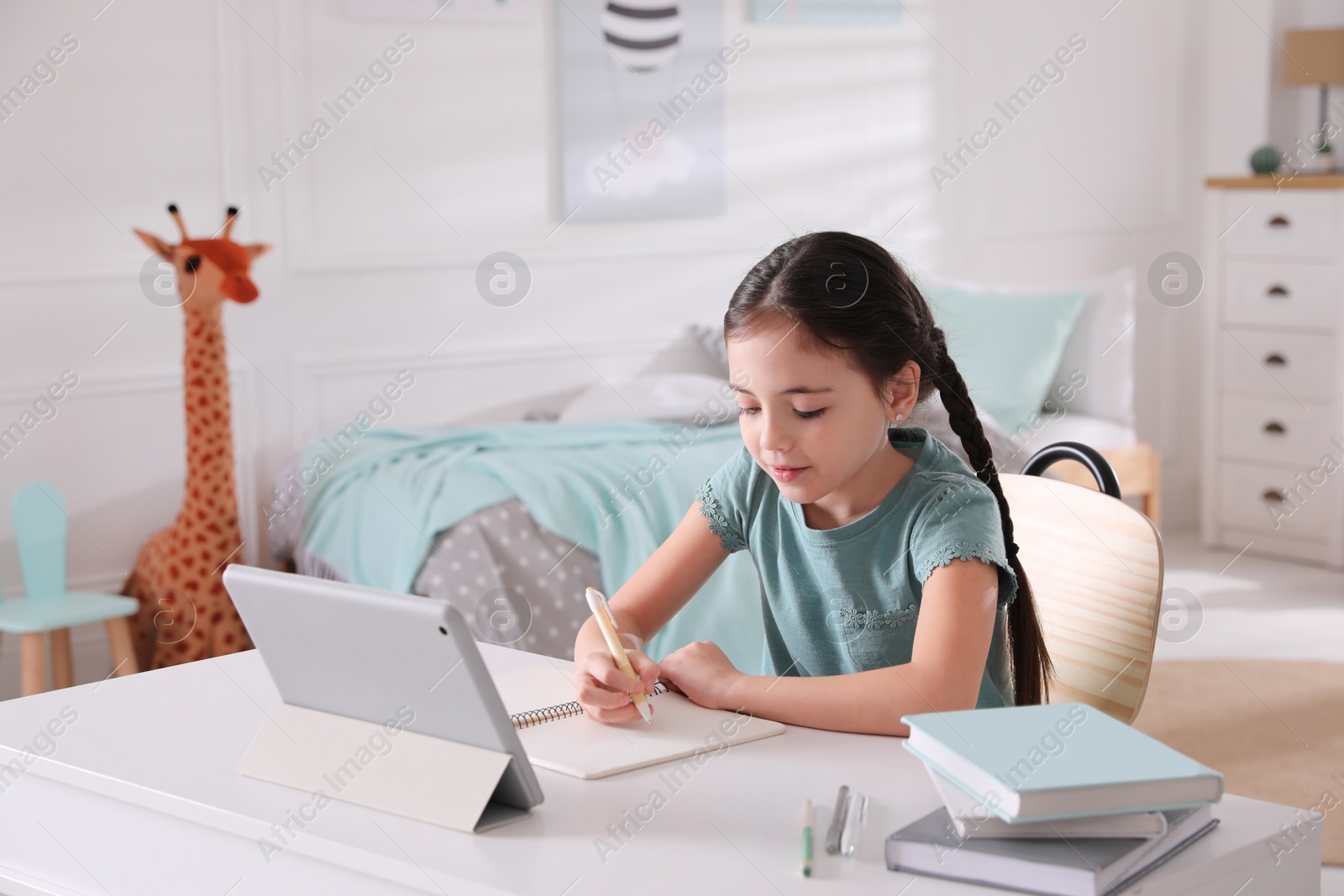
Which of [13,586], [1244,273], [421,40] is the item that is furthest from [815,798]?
[1244,273]

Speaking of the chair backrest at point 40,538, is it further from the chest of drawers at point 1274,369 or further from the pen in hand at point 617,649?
the chest of drawers at point 1274,369

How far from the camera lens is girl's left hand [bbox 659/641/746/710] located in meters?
1.23

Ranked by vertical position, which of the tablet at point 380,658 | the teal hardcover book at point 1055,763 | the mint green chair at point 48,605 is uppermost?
the tablet at point 380,658

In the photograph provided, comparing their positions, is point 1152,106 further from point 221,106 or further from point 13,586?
point 13,586

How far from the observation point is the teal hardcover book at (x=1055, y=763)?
2.80ft

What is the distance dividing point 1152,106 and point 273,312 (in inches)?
125

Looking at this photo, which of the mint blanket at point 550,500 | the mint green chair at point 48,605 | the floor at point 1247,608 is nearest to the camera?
the mint blanket at point 550,500

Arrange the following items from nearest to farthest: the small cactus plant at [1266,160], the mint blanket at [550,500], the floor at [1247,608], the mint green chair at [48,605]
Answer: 1. the mint blanket at [550,500]
2. the mint green chair at [48,605]
3. the floor at [1247,608]
4. the small cactus plant at [1266,160]

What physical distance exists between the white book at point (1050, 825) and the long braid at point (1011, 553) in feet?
1.64

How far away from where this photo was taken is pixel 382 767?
1025 millimetres

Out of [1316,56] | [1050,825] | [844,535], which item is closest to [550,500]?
[844,535]

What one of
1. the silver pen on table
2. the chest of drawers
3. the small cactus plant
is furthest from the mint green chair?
the small cactus plant

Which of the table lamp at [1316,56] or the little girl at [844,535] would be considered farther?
the table lamp at [1316,56]

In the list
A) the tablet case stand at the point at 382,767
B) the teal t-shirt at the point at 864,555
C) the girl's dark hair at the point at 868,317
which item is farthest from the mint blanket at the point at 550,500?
→ the tablet case stand at the point at 382,767
